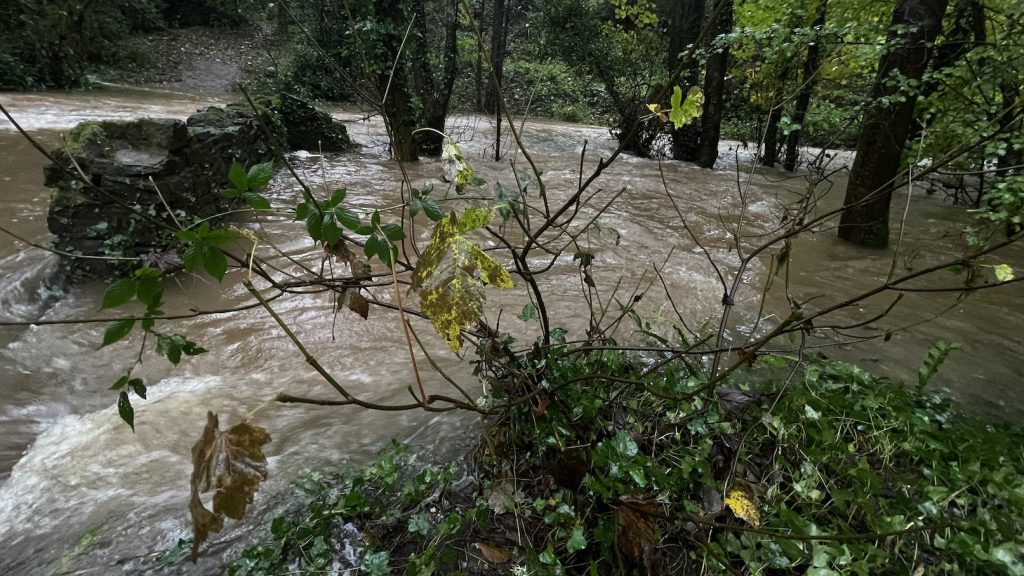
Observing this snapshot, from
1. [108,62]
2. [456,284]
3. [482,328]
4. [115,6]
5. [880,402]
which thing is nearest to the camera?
[456,284]

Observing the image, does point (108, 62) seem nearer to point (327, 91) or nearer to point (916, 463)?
point (327, 91)

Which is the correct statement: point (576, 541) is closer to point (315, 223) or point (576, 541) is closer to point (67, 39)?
point (315, 223)

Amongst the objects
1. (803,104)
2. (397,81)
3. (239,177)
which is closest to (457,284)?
(239,177)

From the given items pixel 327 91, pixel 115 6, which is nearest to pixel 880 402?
pixel 327 91

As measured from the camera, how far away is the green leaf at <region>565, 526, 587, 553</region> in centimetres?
162

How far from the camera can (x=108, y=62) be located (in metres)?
16.6

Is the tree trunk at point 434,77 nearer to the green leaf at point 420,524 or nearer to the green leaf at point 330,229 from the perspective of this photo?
the green leaf at point 420,524

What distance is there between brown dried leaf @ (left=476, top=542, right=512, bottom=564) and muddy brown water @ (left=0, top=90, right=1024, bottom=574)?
0.60 meters

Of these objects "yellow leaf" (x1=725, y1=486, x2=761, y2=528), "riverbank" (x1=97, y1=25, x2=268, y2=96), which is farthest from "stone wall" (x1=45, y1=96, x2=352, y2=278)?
"riverbank" (x1=97, y1=25, x2=268, y2=96)

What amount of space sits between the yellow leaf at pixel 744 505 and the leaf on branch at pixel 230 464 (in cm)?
141

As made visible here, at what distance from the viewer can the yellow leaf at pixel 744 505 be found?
5.37 feet

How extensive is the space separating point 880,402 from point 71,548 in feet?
10.7

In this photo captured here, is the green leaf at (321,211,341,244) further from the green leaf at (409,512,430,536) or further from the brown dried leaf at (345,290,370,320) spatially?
the green leaf at (409,512,430,536)

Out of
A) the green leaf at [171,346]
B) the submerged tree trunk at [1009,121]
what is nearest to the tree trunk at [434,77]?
the submerged tree trunk at [1009,121]
